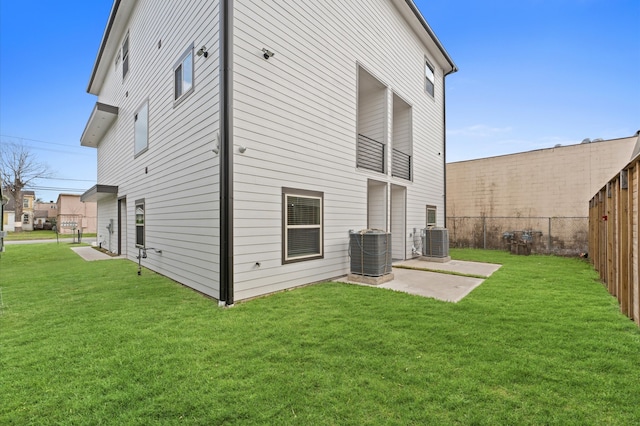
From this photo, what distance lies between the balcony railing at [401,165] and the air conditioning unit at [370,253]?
11.0ft

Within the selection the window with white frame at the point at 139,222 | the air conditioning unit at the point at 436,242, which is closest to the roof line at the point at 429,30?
the air conditioning unit at the point at 436,242

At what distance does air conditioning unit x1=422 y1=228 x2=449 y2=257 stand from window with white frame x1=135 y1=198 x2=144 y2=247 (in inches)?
352

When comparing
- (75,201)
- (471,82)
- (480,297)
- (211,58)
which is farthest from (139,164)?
(75,201)

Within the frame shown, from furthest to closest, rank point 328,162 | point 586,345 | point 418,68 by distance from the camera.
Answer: point 418,68
point 328,162
point 586,345

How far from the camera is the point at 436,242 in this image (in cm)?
943

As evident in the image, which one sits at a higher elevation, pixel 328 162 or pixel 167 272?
pixel 328 162

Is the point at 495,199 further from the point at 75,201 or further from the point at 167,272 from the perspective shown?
the point at 75,201

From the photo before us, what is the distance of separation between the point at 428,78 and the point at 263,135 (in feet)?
30.4

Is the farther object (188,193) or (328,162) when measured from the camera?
(328,162)

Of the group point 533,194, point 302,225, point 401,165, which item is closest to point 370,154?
point 401,165

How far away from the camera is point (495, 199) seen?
1325 cm

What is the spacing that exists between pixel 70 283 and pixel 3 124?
40.2m

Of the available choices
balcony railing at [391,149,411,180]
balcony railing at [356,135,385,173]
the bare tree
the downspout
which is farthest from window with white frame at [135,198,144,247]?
the bare tree

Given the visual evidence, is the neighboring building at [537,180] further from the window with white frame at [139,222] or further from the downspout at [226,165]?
the window with white frame at [139,222]
